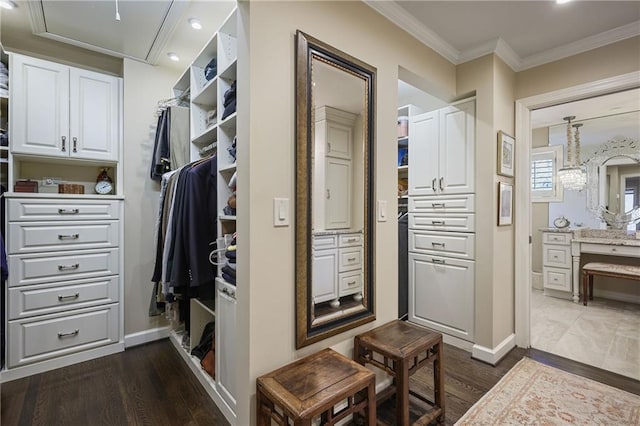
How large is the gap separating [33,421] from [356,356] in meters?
1.94

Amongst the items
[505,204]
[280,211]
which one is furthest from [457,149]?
[280,211]

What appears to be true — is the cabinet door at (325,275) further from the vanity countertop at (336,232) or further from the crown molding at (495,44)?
the crown molding at (495,44)

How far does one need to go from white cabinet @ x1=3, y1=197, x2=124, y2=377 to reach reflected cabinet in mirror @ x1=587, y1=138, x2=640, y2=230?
6204 millimetres

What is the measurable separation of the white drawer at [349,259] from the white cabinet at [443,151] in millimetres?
1393

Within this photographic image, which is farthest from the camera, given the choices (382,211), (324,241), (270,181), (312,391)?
(382,211)

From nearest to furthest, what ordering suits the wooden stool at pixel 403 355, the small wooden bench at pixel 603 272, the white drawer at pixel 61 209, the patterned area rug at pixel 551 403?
1. the wooden stool at pixel 403 355
2. the patterned area rug at pixel 551 403
3. the white drawer at pixel 61 209
4. the small wooden bench at pixel 603 272

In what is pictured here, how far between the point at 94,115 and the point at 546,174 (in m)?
6.04

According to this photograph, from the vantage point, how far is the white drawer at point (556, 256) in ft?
13.5

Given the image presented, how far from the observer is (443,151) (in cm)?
275

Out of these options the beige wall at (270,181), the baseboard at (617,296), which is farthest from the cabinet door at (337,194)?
the baseboard at (617,296)

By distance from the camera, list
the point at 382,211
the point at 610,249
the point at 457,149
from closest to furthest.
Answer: the point at 382,211 → the point at 457,149 → the point at 610,249

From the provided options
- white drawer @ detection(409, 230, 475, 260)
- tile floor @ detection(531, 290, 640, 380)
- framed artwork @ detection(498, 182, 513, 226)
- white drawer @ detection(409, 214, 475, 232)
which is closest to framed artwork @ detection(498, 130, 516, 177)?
framed artwork @ detection(498, 182, 513, 226)

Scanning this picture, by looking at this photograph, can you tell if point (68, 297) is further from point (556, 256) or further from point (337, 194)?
point (556, 256)

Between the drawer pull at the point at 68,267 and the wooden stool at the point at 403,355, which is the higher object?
the drawer pull at the point at 68,267
